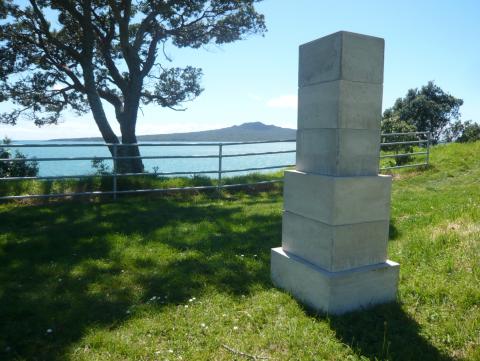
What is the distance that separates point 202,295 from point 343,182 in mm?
1639

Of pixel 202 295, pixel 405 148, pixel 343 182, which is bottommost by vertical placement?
pixel 202 295

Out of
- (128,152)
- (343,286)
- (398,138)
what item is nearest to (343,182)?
(343,286)

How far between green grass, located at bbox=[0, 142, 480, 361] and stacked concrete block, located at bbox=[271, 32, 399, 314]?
0.76 ft

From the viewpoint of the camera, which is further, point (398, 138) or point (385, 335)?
point (398, 138)

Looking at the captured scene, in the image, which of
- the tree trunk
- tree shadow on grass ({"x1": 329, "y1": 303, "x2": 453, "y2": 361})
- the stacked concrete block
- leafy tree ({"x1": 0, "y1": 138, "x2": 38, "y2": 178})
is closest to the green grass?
tree shadow on grass ({"x1": 329, "y1": 303, "x2": 453, "y2": 361})

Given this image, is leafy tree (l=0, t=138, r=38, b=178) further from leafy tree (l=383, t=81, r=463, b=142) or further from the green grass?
leafy tree (l=383, t=81, r=463, b=142)

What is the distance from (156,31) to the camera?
10.8 metres

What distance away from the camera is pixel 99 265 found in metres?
4.28

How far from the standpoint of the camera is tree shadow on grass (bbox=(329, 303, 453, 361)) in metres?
2.57

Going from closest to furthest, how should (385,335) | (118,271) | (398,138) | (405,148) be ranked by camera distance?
(385,335)
(118,271)
(405,148)
(398,138)

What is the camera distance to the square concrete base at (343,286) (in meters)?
3.18

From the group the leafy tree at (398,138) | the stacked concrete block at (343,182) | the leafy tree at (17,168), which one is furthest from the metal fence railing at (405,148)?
the leafy tree at (17,168)

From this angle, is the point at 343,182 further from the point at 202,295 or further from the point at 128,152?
the point at 128,152

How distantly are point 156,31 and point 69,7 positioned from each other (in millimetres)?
2278
